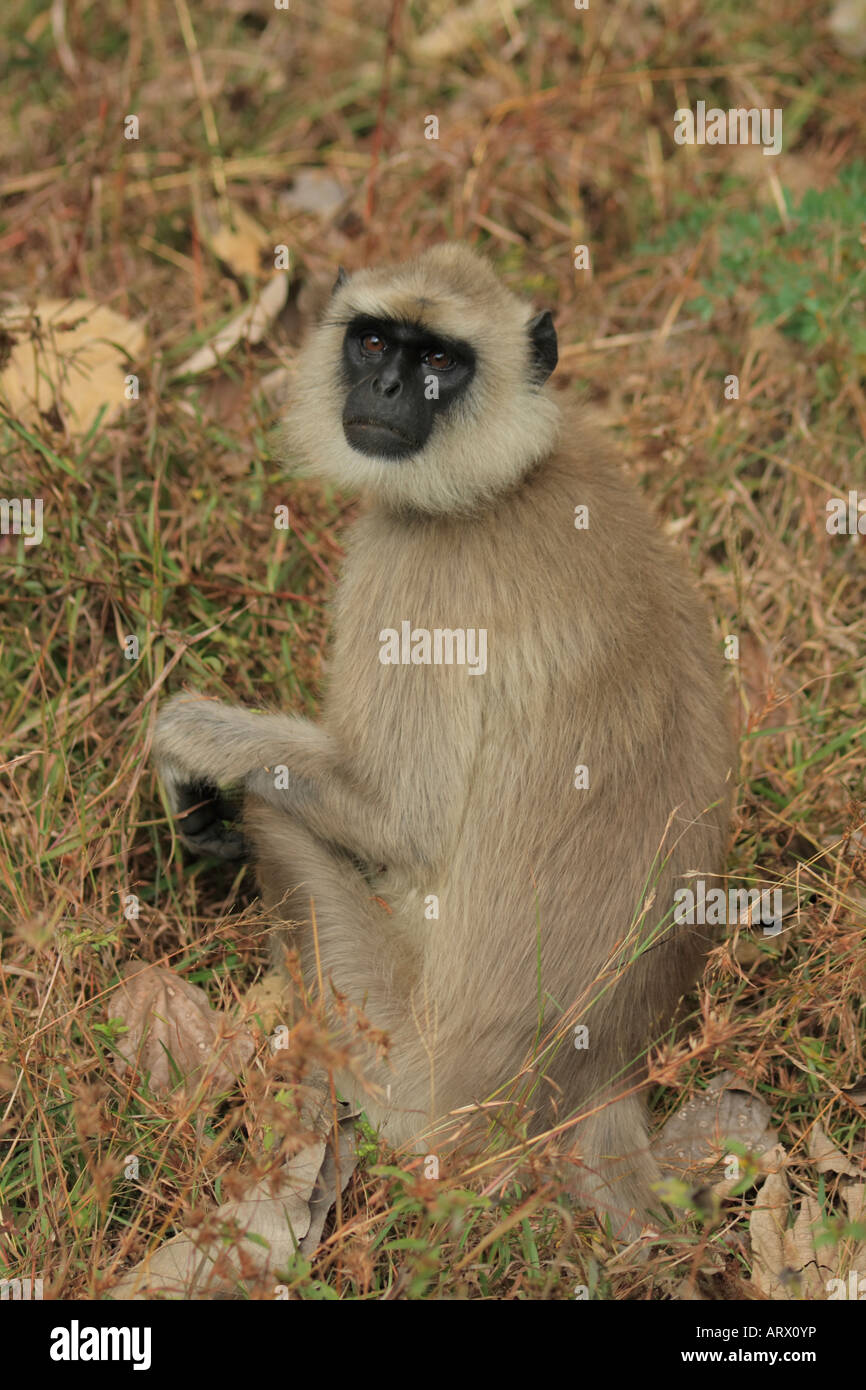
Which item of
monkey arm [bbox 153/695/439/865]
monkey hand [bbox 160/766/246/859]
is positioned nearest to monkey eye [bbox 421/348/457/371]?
monkey arm [bbox 153/695/439/865]

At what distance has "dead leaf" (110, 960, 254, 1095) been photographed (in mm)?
3904

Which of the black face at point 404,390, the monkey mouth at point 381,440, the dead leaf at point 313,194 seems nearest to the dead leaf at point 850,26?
the dead leaf at point 313,194

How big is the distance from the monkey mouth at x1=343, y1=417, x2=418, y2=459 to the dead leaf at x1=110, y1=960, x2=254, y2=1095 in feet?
5.40

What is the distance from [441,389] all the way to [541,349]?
34 centimetres

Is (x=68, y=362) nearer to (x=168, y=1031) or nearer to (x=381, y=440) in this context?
(x=381, y=440)

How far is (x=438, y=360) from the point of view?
4.03 metres

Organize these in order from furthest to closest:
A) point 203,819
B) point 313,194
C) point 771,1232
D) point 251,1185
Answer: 1. point 313,194
2. point 203,819
3. point 771,1232
4. point 251,1185

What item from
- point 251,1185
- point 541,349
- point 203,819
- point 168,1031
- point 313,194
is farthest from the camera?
point 313,194

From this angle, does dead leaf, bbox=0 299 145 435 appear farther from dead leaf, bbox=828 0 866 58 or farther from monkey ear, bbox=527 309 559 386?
dead leaf, bbox=828 0 866 58

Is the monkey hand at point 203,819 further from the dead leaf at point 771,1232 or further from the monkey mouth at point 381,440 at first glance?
the dead leaf at point 771,1232

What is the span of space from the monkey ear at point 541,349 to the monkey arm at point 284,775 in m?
1.24

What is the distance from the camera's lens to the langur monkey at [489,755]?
3744 millimetres

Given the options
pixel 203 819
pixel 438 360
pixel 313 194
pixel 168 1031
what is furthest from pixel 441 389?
pixel 313 194
